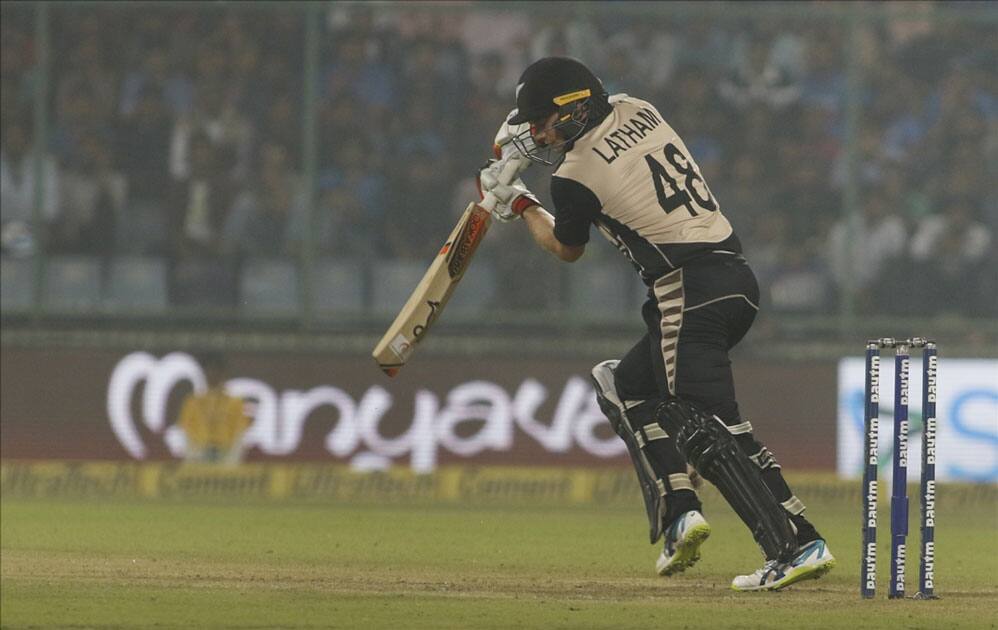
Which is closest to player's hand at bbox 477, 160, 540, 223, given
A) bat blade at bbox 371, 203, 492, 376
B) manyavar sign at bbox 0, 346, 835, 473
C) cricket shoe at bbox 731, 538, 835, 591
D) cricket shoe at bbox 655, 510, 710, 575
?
bat blade at bbox 371, 203, 492, 376

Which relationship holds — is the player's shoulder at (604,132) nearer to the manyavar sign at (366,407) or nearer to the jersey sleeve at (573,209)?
the jersey sleeve at (573,209)

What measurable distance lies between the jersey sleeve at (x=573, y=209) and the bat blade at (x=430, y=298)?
1.44 feet

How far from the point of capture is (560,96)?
5805 millimetres

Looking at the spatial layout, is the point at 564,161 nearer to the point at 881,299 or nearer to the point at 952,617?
the point at 952,617

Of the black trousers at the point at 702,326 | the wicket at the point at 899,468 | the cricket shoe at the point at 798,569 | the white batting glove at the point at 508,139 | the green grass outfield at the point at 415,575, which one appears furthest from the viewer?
the white batting glove at the point at 508,139

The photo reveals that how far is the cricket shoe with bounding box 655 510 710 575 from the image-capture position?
18.8ft

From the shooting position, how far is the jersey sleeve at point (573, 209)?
5742 mm

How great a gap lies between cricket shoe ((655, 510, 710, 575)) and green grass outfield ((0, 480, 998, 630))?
70mm

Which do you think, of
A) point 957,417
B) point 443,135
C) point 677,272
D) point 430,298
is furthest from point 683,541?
point 443,135

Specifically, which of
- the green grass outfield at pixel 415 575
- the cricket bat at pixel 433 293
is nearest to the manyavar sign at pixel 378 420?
the green grass outfield at pixel 415 575

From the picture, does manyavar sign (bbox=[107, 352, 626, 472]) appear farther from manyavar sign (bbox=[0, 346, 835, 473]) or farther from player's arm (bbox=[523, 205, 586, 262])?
player's arm (bbox=[523, 205, 586, 262])

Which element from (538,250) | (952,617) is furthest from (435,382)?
(952,617)

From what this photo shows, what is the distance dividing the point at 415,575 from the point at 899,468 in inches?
70.4

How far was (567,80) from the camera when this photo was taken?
5.82 m
